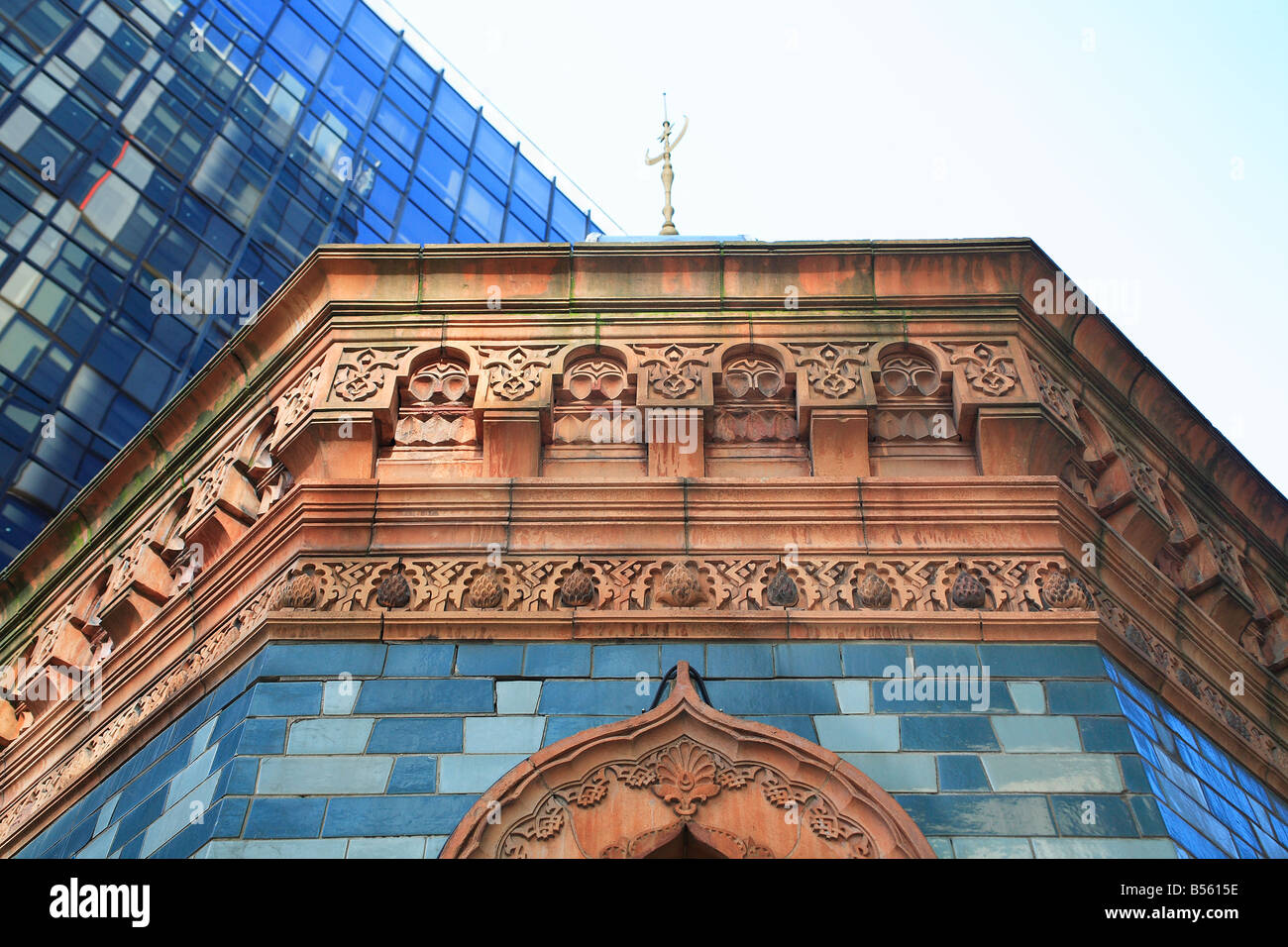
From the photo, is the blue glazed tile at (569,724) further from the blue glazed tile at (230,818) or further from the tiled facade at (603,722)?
the blue glazed tile at (230,818)

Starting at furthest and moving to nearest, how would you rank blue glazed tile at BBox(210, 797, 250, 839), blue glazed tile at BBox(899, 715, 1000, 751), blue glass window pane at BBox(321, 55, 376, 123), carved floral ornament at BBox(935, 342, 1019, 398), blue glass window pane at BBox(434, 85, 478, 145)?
blue glass window pane at BBox(434, 85, 478, 145), blue glass window pane at BBox(321, 55, 376, 123), carved floral ornament at BBox(935, 342, 1019, 398), blue glazed tile at BBox(899, 715, 1000, 751), blue glazed tile at BBox(210, 797, 250, 839)

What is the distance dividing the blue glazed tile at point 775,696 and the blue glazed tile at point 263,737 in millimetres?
1779

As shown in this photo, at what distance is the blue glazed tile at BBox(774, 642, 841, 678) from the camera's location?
6.13 metres

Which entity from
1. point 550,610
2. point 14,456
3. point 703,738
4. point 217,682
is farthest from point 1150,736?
point 14,456

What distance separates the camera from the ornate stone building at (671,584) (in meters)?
5.67

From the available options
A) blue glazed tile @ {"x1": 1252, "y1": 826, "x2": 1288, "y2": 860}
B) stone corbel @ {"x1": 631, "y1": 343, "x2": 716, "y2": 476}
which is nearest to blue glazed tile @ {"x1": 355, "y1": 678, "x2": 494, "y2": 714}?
stone corbel @ {"x1": 631, "y1": 343, "x2": 716, "y2": 476}

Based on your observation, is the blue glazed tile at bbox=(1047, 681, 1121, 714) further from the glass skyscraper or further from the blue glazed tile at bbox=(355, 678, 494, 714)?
the glass skyscraper

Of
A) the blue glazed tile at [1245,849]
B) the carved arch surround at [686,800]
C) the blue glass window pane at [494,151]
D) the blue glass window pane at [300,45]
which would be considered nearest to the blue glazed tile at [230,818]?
the carved arch surround at [686,800]

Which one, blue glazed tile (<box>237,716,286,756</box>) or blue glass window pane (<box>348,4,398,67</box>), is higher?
blue glass window pane (<box>348,4,398,67</box>)

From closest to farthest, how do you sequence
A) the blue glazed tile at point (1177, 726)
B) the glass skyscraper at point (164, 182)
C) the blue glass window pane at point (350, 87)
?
the blue glazed tile at point (1177, 726) < the glass skyscraper at point (164, 182) < the blue glass window pane at point (350, 87)

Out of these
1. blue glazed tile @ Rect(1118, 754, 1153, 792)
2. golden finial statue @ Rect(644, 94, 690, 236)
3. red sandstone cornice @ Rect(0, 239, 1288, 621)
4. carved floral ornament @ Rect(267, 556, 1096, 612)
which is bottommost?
blue glazed tile @ Rect(1118, 754, 1153, 792)

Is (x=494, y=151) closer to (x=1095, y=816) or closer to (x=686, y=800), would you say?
(x=686, y=800)

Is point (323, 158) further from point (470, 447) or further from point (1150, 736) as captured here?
point (1150, 736)

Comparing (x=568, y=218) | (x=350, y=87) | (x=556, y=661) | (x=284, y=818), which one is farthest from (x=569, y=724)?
(x=568, y=218)
